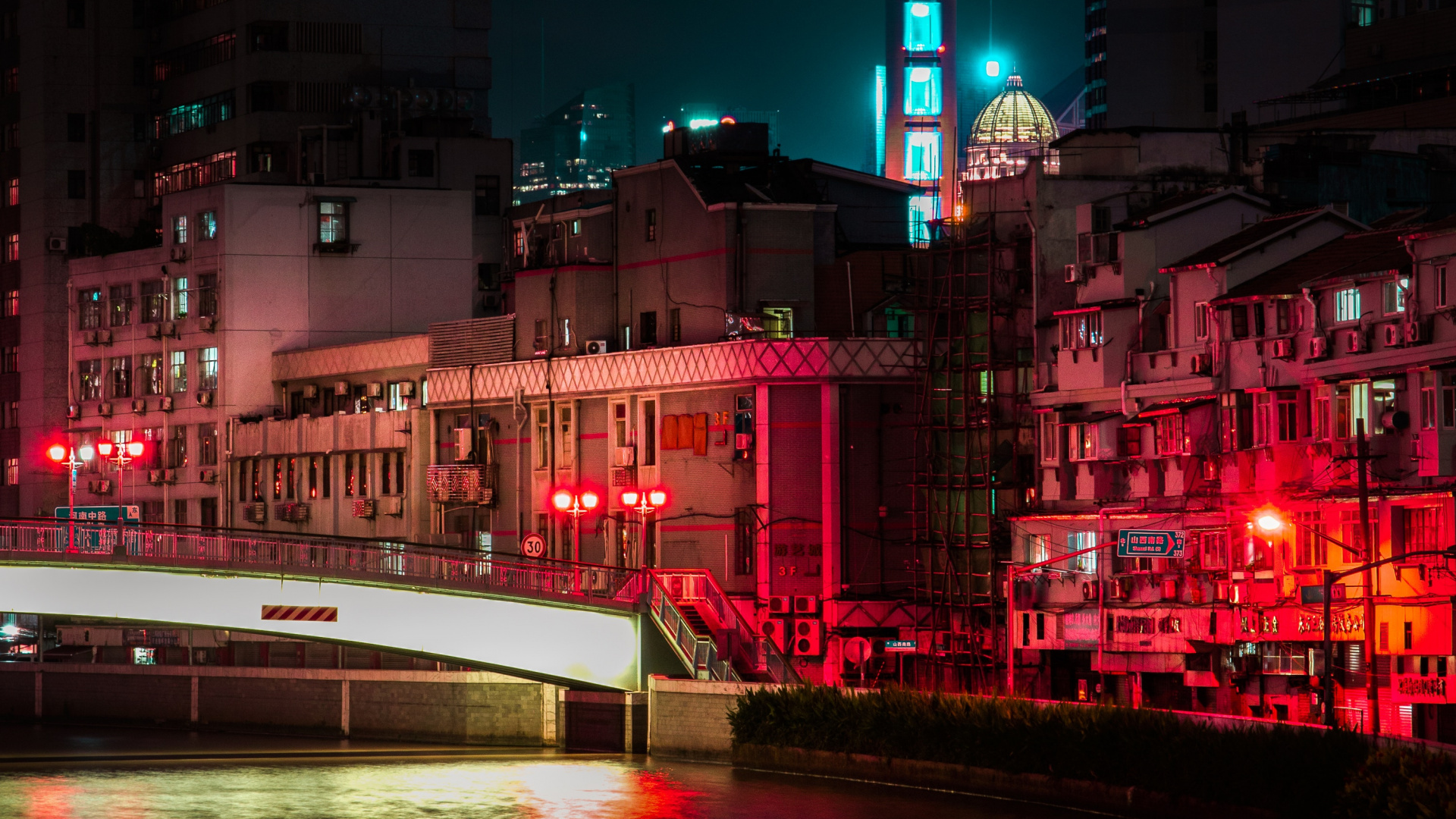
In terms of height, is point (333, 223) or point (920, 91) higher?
point (920, 91)

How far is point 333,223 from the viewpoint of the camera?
99062 mm

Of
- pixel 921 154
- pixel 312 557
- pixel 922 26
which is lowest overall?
pixel 312 557

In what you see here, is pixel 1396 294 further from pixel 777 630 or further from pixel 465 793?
pixel 465 793

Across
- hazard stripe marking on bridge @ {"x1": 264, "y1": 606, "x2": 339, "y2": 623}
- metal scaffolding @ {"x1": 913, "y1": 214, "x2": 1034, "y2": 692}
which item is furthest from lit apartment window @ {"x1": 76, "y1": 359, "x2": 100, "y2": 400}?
metal scaffolding @ {"x1": 913, "y1": 214, "x2": 1034, "y2": 692}

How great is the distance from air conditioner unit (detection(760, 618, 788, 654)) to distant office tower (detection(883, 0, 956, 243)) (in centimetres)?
10278

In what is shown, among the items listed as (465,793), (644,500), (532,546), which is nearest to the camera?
(465,793)

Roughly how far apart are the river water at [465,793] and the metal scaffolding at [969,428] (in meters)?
12.1

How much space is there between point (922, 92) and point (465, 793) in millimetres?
125902

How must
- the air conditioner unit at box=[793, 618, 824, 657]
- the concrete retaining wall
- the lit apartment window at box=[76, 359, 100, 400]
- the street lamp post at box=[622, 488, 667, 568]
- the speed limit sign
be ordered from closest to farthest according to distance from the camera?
1. the street lamp post at box=[622, 488, 667, 568]
2. the speed limit sign
3. the air conditioner unit at box=[793, 618, 824, 657]
4. the concrete retaining wall
5. the lit apartment window at box=[76, 359, 100, 400]

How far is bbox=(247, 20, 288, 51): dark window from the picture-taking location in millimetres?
113250

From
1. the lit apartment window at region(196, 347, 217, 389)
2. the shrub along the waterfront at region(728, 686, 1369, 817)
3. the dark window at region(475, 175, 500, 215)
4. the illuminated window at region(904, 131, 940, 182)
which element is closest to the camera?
the shrub along the waterfront at region(728, 686, 1369, 817)

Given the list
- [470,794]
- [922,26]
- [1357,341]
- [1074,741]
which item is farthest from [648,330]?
[922,26]

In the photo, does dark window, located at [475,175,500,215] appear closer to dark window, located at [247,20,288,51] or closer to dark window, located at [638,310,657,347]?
dark window, located at [247,20,288,51]

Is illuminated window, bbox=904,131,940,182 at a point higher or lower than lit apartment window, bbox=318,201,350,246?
higher
